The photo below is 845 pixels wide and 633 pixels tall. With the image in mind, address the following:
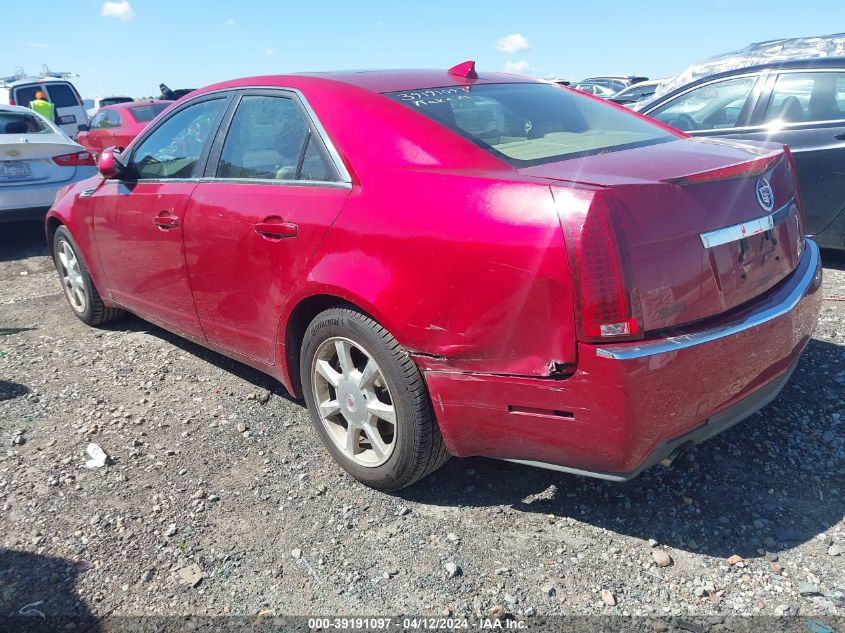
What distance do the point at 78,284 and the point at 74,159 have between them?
3384 mm

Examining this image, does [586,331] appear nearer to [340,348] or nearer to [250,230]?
[340,348]

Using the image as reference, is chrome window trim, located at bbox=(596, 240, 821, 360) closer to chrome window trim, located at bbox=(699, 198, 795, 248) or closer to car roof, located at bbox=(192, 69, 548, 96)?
chrome window trim, located at bbox=(699, 198, 795, 248)

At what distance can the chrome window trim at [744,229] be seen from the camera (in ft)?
7.22

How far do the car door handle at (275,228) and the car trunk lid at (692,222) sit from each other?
1033 mm

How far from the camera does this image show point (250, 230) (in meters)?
3.05

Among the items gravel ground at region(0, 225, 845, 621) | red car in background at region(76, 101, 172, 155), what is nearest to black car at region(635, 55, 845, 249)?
gravel ground at region(0, 225, 845, 621)

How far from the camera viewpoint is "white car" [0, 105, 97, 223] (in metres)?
7.11

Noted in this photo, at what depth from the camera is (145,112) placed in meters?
12.2

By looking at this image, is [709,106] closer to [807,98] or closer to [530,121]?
[807,98]

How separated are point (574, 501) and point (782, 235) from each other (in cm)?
129

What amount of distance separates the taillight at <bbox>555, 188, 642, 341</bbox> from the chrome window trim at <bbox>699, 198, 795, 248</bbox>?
0.36 metres

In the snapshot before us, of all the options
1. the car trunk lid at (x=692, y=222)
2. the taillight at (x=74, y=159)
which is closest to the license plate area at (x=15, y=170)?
the taillight at (x=74, y=159)

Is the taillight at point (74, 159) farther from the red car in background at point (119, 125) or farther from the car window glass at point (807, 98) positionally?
the car window glass at point (807, 98)

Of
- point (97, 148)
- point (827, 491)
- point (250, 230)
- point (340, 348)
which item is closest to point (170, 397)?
point (250, 230)
